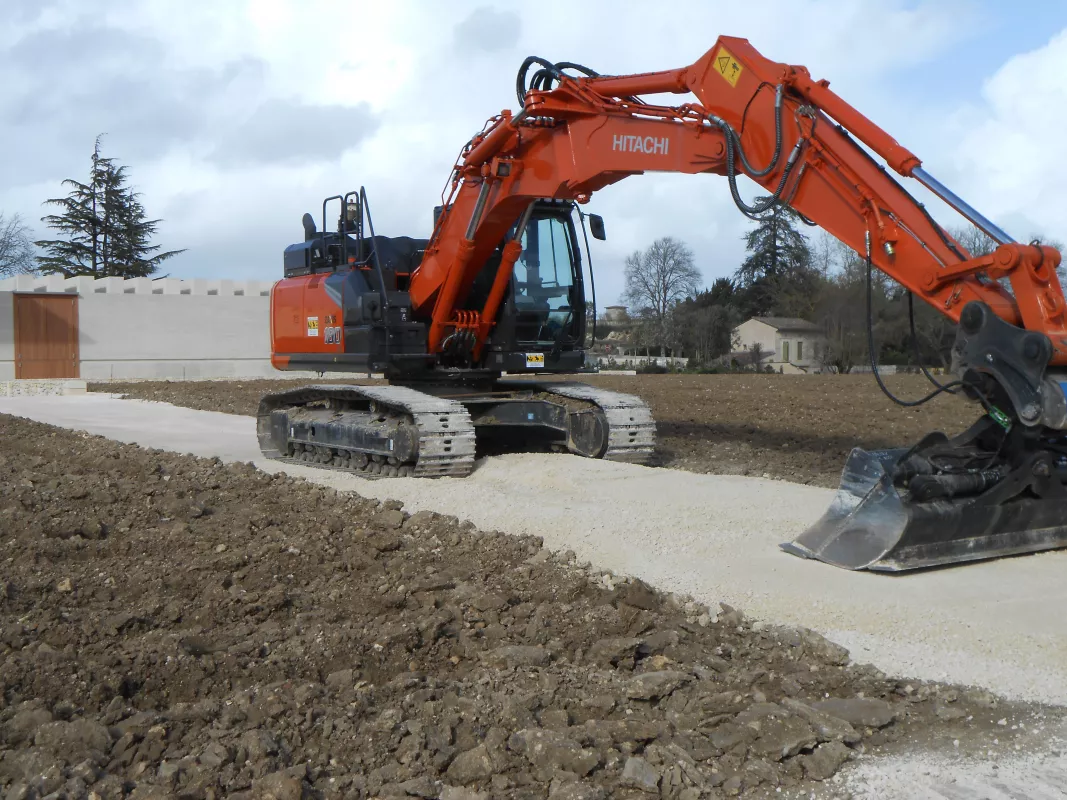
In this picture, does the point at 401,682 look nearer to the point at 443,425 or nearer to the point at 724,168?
the point at 724,168

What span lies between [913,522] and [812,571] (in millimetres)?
626

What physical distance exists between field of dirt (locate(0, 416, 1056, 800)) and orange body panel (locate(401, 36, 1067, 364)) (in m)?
2.52

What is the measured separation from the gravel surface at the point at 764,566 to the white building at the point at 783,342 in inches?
1157

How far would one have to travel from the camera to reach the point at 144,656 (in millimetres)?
4508

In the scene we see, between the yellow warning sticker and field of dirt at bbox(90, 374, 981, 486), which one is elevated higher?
the yellow warning sticker

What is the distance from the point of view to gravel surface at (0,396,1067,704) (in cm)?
483

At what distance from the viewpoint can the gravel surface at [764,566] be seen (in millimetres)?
4832

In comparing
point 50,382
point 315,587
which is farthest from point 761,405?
point 50,382

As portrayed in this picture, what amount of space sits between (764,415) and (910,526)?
1018 cm

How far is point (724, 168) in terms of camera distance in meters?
7.71

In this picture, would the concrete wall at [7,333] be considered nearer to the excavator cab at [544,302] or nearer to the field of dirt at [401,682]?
the excavator cab at [544,302]

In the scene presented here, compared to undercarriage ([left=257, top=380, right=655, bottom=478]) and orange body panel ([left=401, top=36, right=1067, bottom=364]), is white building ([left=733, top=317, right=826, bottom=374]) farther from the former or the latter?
orange body panel ([left=401, top=36, right=1067, bottom=364])

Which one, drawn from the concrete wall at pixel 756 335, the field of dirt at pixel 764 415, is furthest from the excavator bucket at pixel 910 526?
the concrete wall at pixel 756 335

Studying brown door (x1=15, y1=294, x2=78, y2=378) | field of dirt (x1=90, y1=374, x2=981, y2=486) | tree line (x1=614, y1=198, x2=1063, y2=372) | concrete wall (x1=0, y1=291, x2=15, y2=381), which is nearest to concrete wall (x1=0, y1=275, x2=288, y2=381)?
concrete wall (x1=0, y1=291, x2=15, y2=381)
